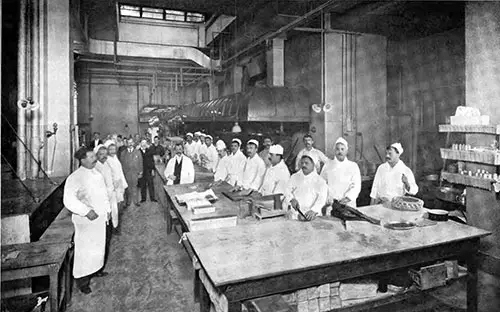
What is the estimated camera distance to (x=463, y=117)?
→ 13.0ft

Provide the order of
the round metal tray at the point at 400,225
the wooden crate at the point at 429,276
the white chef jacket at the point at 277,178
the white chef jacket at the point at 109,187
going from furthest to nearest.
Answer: the white chef jacket at the point at 109,187
the white chef jacket at the point at 277,178
the round metal tray at the point at 400,225
the wooden crate at the point at 429,276

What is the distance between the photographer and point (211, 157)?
31.9 feet

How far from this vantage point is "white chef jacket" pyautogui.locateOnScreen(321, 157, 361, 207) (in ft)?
15.6

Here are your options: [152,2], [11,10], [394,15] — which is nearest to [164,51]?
[152,2]

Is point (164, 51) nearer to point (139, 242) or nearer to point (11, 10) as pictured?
point (11, 10)

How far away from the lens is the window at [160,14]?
453 inches

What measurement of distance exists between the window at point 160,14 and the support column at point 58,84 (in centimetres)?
568

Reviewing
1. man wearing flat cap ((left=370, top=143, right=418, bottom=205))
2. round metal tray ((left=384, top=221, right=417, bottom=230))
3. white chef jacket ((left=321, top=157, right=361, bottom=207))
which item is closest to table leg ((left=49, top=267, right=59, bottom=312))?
round metal tray ((left=384, top=221, right=417, bottom=230))

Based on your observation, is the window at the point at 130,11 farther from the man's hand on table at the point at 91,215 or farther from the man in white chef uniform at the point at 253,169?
the man's hand on table at the point at 91,215

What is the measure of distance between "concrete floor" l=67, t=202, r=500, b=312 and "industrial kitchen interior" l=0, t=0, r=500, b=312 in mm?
25

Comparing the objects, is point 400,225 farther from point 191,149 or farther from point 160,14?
point 160,14

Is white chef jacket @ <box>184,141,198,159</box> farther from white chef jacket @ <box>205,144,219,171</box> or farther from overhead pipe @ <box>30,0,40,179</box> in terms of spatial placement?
overhead pipe @ <box>30,0,40,179</box>

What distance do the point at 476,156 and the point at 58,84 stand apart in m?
6.83

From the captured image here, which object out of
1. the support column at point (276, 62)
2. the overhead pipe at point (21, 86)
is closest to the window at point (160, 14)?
the support column at point (276, 62)
